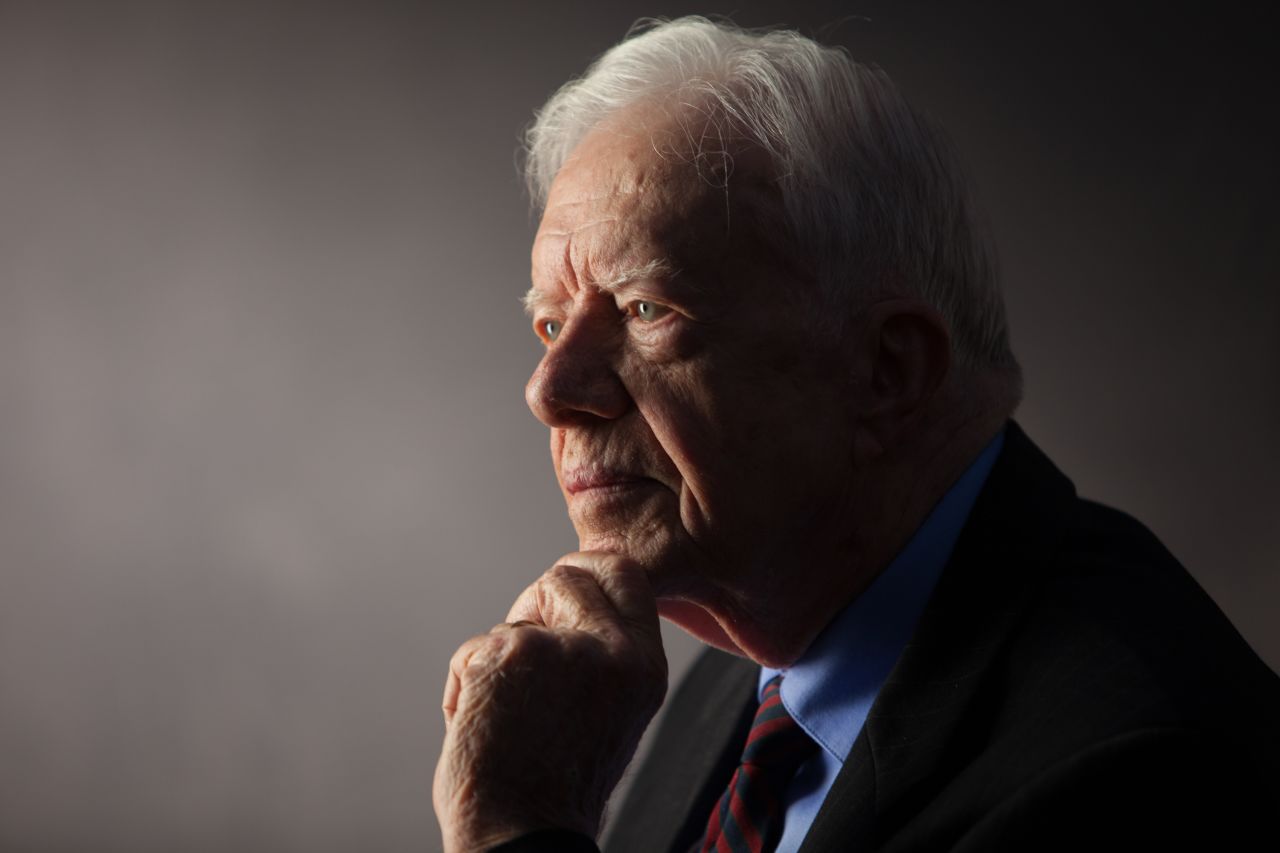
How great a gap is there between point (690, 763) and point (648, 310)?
74cm

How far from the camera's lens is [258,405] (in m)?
2.55

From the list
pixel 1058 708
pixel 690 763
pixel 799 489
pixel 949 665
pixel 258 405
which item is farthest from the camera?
pixel 258 405

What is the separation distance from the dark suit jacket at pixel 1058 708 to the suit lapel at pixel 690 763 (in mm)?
468

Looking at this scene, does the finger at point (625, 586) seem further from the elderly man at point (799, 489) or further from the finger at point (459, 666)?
the finger at point (459, 666)

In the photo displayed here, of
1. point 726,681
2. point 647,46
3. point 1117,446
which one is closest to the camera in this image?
point 647,46

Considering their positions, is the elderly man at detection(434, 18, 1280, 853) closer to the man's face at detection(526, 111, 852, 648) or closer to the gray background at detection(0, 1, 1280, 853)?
the man's face at detection(526, 111, 852, 648)

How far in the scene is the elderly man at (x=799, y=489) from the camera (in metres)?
1.02

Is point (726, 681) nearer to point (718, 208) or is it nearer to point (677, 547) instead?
point (677, 547)

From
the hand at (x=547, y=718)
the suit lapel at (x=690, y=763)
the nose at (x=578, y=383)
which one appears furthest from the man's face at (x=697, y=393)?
the suit lapel at (x=690, y=763)

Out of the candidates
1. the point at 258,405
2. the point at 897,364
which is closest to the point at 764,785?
the point at 897,364

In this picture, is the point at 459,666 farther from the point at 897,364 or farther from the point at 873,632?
the point at 897,364

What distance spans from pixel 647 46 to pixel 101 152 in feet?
5.53

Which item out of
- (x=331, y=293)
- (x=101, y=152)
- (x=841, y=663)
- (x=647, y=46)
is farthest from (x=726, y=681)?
(x=101, y=152)

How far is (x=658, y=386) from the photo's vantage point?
121 cm
